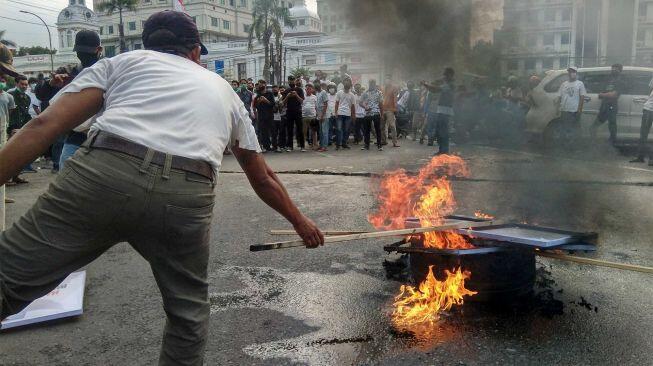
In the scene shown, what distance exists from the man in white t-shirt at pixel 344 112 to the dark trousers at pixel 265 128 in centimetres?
179

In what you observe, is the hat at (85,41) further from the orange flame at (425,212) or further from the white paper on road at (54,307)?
the orange flame at (425,212)

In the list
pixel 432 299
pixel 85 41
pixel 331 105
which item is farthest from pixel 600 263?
pixel 331 105

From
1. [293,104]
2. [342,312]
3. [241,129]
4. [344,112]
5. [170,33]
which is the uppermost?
[170,33]

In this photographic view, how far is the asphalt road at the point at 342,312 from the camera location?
10.00 feet

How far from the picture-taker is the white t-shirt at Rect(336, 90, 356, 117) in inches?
546

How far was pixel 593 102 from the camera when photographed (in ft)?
37.1

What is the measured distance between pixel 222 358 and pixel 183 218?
4.30ft

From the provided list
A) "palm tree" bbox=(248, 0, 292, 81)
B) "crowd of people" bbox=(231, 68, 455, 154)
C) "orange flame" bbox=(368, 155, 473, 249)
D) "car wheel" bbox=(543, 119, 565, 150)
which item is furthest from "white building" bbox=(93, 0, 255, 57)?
"orange flame" bbox=(368, 155, 473, 249)

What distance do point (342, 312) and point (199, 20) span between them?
85.3 meters

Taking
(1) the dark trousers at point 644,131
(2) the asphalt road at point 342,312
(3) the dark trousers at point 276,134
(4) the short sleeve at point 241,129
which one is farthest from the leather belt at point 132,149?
(3) the dark trousers at point 276,134

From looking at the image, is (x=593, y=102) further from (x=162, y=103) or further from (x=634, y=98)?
(x=162, y=103)

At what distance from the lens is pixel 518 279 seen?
11.8 ft

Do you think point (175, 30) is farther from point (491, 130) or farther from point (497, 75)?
point (491, 130)

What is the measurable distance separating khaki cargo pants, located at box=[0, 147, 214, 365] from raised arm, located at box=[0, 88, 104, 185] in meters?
0.12
